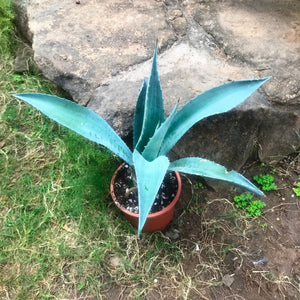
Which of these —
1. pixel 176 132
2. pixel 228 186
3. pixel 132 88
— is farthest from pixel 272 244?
pixel 132 88

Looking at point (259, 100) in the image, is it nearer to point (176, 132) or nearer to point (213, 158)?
point (213, 158)

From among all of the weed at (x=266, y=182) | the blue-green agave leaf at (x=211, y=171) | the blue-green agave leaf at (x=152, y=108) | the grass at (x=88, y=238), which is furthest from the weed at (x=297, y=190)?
the blue-green agave leaf at (x=152, y=108)

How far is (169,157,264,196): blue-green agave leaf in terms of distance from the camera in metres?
1.13

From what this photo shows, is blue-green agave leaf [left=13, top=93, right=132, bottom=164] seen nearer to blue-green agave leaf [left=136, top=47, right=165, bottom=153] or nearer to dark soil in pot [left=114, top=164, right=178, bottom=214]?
blue-green agave leaf [left=136, top=47, right=165, bottom=153]

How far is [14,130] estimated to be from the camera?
2.08 metres

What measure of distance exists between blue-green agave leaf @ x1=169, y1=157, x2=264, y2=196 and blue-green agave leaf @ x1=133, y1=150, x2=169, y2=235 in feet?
0.43

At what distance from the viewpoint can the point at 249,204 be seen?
1751 mm

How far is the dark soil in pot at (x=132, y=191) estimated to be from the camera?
5.06 feet

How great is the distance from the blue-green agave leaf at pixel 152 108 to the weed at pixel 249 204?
0.65m

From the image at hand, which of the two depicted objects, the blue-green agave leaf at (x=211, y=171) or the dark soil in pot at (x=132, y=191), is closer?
the blue-green agave leaf at (x=211, y=171)

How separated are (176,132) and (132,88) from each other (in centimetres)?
41

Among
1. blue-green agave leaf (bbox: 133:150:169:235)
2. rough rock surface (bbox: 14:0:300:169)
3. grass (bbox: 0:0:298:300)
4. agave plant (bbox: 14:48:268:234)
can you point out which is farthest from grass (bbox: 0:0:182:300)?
blue-green agave leaf (bbox: 133:150:169:235)

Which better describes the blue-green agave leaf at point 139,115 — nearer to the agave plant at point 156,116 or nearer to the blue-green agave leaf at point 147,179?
the agave plant at point 156,116

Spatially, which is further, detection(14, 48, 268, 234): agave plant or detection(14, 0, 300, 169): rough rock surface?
detection(14, 0, 300, 169): rough rock surface
